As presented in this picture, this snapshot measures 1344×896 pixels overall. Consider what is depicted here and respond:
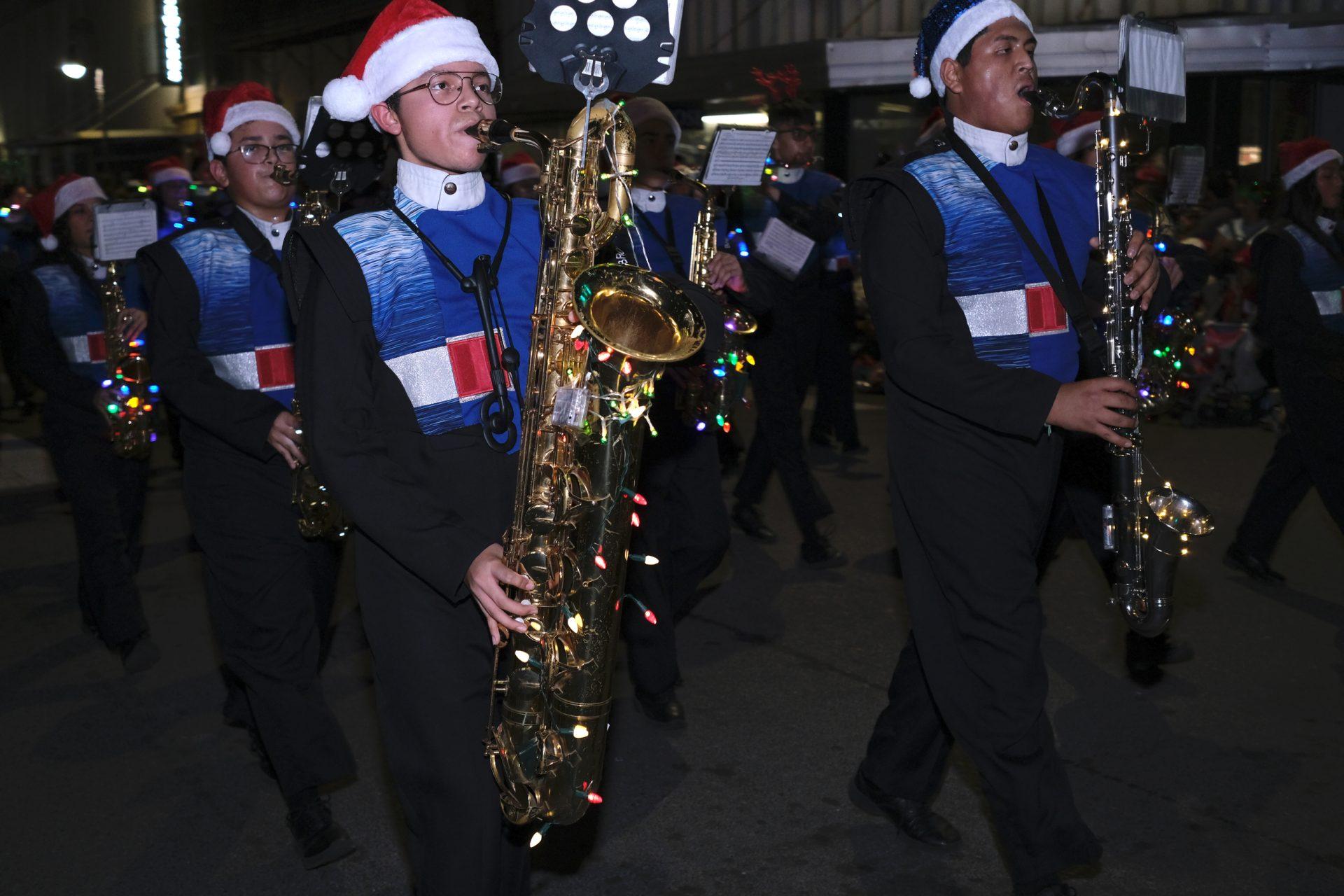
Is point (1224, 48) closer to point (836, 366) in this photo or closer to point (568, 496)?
point (836, 366)

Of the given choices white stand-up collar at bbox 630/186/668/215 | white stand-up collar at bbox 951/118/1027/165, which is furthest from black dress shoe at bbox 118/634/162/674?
white stand-up collar at bbox 951/118/1027/165

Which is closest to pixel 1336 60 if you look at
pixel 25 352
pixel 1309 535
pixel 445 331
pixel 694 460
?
pixel 1309 535

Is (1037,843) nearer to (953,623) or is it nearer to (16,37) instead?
(953,623)

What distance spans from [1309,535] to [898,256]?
209 inches

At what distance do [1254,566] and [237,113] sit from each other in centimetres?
509

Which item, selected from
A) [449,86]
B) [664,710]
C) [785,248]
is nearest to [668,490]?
[664,710]

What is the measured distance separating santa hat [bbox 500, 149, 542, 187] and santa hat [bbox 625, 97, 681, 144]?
417 centimetres

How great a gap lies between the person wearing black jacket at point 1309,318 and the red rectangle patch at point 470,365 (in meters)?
4.60

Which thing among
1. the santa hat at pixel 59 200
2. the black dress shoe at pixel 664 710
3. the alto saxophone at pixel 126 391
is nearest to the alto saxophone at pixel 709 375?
the black dress shoe at pixel 664 710

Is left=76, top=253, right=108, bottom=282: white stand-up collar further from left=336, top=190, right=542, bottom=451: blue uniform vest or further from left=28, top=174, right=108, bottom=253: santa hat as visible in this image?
left=336, top=190, right=542, bottom=451: blue uniform vest

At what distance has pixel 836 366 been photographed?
402 inches

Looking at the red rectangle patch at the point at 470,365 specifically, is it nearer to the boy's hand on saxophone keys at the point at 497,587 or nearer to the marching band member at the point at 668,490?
the boy's hand on saxophone keys at the point at 497,587

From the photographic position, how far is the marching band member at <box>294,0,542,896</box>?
278cm

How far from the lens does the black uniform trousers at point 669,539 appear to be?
17.2 feet
